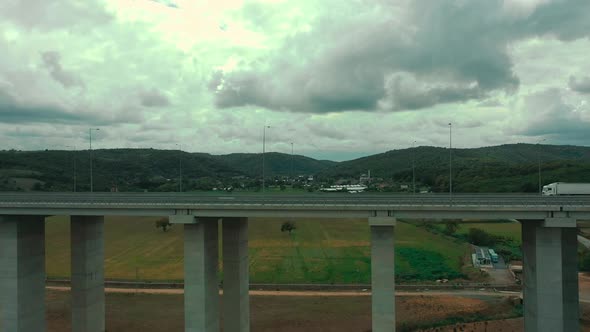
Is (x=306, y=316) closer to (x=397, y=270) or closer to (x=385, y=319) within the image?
(x=385, y=319)

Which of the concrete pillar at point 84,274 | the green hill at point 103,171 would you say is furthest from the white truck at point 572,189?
the green hill at point 103,171

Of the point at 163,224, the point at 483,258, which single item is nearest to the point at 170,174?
the point at 163,224

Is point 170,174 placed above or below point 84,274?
above

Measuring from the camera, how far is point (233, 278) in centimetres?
3262

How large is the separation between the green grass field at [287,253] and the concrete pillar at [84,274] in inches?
841

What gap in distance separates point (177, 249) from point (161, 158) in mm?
94626

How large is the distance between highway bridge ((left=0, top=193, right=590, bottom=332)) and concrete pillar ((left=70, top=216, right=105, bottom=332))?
0.08 m

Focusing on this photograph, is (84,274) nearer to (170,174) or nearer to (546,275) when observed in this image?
(546,275)

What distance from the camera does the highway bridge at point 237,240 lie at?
25.5 meters

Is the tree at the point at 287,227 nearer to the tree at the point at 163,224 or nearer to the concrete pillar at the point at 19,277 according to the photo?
the tree at the point at 163,224

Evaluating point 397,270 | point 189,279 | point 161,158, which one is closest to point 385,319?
point 189,279

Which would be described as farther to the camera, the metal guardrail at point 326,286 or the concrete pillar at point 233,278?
the metal guardrail at point 326,286

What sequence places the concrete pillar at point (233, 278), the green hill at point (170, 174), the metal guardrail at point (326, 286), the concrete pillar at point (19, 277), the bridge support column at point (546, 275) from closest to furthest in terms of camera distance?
the bridge support column at point (546, 275) → the concrete pillar at point (19, 277) → the concrete pillar at point (233, 278) → the metal guardrail at point (326, 286) → the green hill at point (170, 174)

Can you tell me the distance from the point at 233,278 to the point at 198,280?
4.84m
